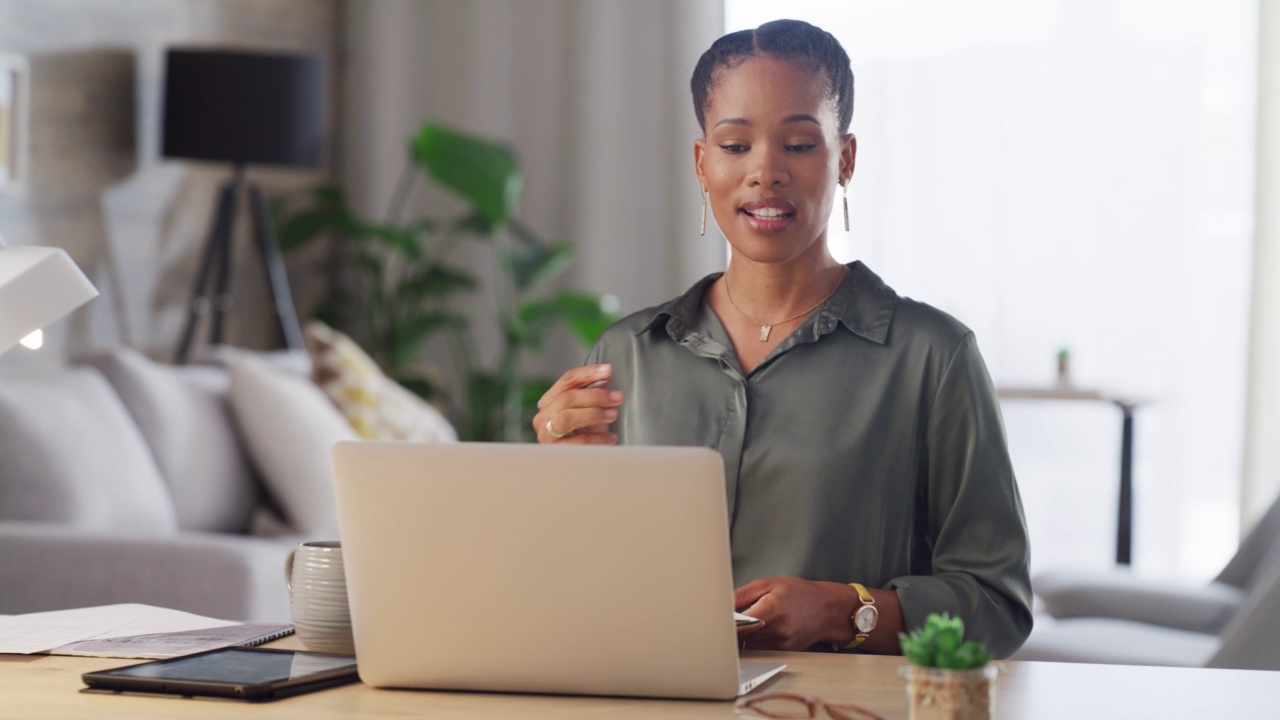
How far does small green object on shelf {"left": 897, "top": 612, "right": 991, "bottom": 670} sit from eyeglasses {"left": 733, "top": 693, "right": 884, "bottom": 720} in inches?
2.3

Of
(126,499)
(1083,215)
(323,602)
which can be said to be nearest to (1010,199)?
(1083,215)

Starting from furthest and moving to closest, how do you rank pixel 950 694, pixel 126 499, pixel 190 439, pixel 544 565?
pixel 190 439 < pixel 126 499 < pixel 544 565 < pixel 950 694

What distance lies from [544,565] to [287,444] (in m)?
2.44

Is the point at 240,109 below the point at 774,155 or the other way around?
the other way around

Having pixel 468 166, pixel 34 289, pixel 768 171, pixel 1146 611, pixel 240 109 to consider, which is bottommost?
pixel 1146 611

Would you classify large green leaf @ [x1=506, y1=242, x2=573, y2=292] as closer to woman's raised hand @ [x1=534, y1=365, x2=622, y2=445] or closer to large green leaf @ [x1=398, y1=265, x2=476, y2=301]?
large green leaf @ [x1=398, y1=265, x2=476, y2=301]

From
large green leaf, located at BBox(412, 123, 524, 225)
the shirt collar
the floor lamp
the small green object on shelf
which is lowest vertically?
the small green object on shelf

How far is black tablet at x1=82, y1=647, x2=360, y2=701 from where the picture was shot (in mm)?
1071

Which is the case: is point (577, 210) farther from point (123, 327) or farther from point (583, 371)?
point (583, 371)

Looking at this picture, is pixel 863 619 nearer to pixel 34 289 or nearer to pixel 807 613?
pixel 807 613

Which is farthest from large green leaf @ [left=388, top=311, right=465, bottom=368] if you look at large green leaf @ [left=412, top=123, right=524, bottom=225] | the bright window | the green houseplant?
the bright window

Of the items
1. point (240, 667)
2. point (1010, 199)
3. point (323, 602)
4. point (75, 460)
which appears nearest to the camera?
point (240, 667)

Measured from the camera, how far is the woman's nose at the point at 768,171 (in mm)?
1438

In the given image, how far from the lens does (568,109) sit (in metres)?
5.32
